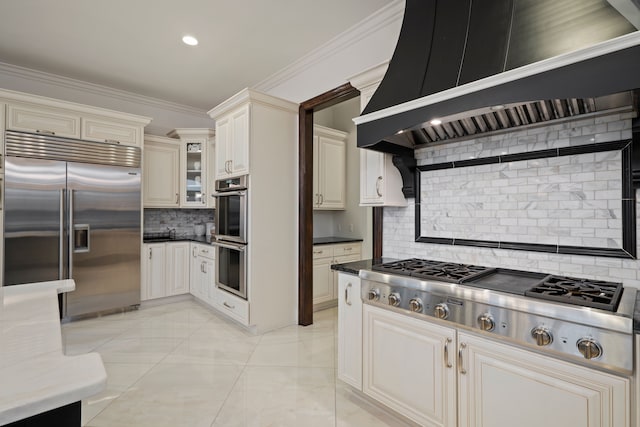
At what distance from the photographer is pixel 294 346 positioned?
9.62ft

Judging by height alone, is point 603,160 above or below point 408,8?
below

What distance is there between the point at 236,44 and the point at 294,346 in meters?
3.00

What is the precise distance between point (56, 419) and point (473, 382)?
1.50 m

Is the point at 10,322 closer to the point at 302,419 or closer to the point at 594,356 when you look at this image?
the point at 302,419

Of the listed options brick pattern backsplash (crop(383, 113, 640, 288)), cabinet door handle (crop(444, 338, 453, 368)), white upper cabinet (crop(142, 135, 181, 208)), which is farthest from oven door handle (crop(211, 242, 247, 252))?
cabinet door handle (crop(444, 338, 453, 368))

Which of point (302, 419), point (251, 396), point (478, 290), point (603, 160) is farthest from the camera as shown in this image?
point (251, 396)

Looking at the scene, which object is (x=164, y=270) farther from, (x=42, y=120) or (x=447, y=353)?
(x=447, y=353)

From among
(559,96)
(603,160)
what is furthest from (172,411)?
(603,160)

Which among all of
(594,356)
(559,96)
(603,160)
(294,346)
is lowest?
(294,346)

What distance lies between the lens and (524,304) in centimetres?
125

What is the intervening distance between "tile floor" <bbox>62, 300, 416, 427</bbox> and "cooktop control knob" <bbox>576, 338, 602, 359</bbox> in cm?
115

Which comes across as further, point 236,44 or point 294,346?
point 236,44

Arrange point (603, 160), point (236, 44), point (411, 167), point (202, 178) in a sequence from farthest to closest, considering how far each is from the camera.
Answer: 1. point (202, 178)
2. point (236, 44)
3. point (411, 167)
4. point (603, 160)

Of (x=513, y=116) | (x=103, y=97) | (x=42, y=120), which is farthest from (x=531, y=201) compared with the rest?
(x=103, y=97)
